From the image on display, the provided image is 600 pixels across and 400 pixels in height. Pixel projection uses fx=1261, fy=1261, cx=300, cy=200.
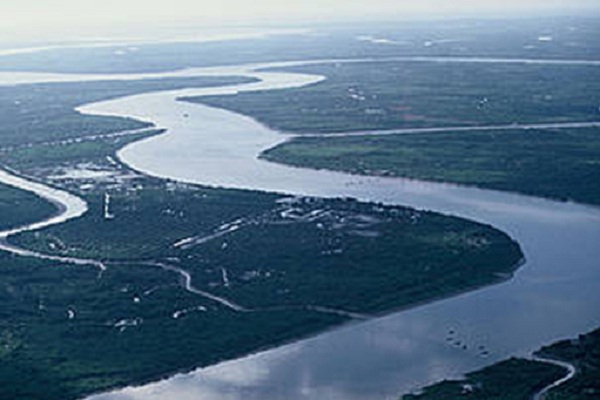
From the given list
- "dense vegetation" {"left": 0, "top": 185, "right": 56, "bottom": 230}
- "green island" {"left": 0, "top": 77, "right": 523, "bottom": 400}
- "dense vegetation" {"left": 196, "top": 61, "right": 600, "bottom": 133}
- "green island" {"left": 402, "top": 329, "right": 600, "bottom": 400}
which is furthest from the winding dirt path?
"dense vegetation" {"left": 196, "top": 61, "right": 600, "bottom": 133}

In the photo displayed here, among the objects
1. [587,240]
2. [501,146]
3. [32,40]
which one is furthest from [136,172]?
[32,40]

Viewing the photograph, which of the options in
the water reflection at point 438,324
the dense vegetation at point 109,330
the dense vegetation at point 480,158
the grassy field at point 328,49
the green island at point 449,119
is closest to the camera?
the water reflection at point 438,324

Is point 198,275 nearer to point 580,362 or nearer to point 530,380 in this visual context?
point 530,380

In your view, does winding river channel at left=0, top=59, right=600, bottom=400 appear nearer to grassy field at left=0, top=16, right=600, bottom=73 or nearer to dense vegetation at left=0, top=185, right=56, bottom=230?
dense vegetation at left=0, top=185, right=56, bottom=230

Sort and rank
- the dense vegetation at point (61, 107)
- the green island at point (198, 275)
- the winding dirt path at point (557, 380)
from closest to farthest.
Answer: the winding dirt path at point (557, 380)
the green island at point (198, 275)
the dense vegetation at point (61, 107)

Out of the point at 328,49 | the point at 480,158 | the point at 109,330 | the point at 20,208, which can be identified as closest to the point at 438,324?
the point at 109,330

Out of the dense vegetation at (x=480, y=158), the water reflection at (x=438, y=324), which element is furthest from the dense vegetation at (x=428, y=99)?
the water reflection at (x=438, y=324)

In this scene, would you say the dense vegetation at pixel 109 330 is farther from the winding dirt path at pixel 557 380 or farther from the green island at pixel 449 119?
the green island at pixel 449 119
